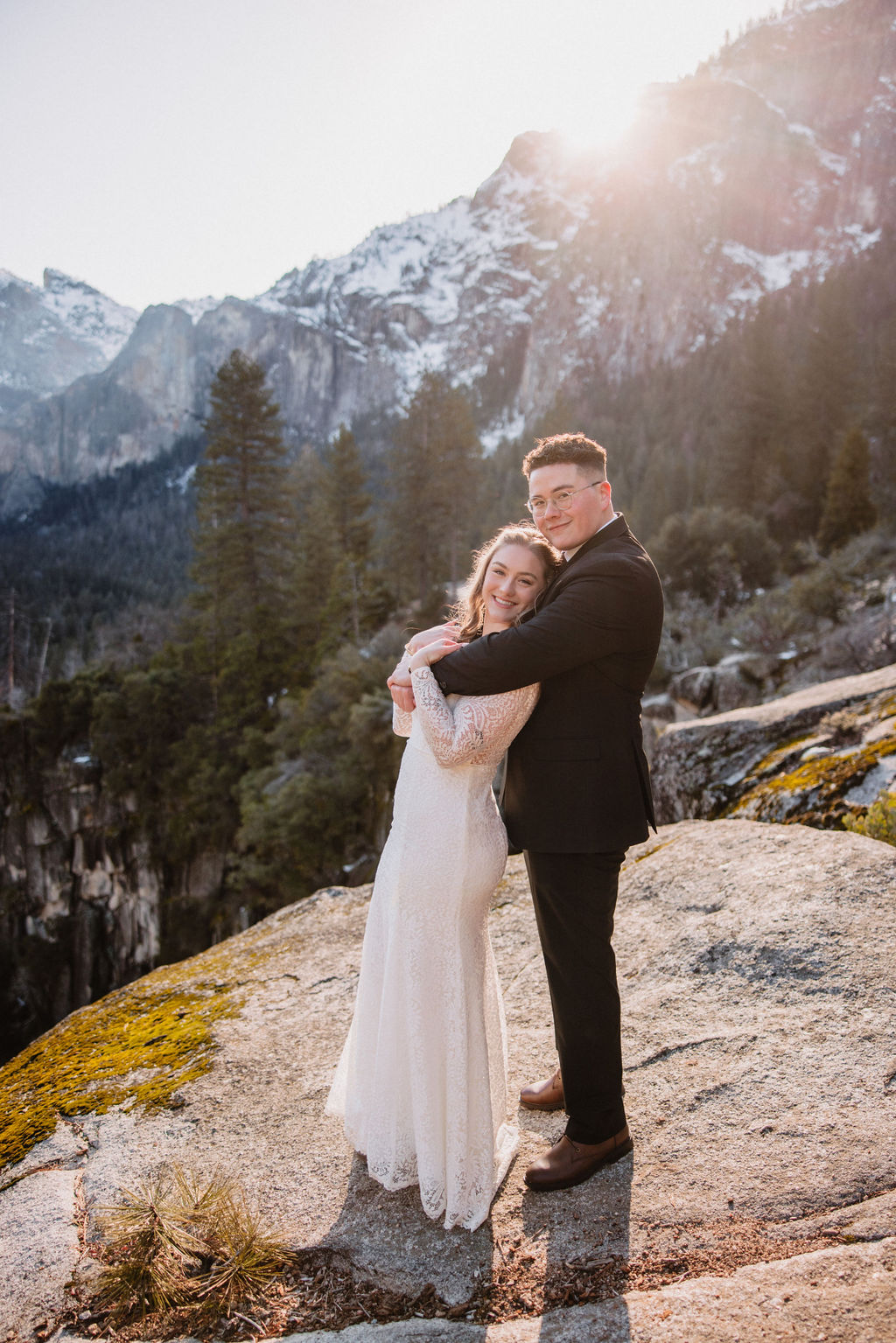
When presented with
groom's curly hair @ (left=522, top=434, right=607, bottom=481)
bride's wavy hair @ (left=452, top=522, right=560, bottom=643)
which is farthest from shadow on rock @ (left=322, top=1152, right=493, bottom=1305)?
groom's curly hair @ (left=522, top=434, right=607, bottom=481)

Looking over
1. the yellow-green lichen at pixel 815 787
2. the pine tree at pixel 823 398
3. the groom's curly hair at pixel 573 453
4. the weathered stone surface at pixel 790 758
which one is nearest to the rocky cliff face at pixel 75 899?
the weathered stone surface at pixel 790 758

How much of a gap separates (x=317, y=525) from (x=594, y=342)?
10181 cm

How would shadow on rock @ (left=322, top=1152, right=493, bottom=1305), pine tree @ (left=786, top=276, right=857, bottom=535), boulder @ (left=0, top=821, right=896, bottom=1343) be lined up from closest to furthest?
boulder @ (left=0, top=821, right=896, bottom=1343) → shadow on rock @ (left=322, top=1152, right=493, bottom=1305) → pine tree @ (left=786, top=276, right=857, bottom=535)

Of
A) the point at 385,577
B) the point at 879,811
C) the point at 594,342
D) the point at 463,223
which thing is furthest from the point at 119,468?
the point at 879,811

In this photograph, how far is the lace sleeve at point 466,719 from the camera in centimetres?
227

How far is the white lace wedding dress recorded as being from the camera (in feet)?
7.61

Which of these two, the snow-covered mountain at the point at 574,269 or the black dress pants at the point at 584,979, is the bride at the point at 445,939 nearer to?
the black dress pants at the point at 584,979

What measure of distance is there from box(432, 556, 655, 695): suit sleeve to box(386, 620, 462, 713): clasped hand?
0.10 m

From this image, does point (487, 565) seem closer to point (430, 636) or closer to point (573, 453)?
point (430, 636)

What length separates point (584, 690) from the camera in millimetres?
2357

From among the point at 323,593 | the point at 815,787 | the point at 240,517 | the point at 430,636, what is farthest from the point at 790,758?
the point at 240,517

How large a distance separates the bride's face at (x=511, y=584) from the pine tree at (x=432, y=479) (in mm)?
24383

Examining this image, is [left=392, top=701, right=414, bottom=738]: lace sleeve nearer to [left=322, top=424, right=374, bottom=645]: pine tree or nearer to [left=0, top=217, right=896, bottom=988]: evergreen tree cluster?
[left=0, top=217, right=896, bottom=988]: evergreen tree cluster

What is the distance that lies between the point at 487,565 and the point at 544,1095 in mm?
2173
